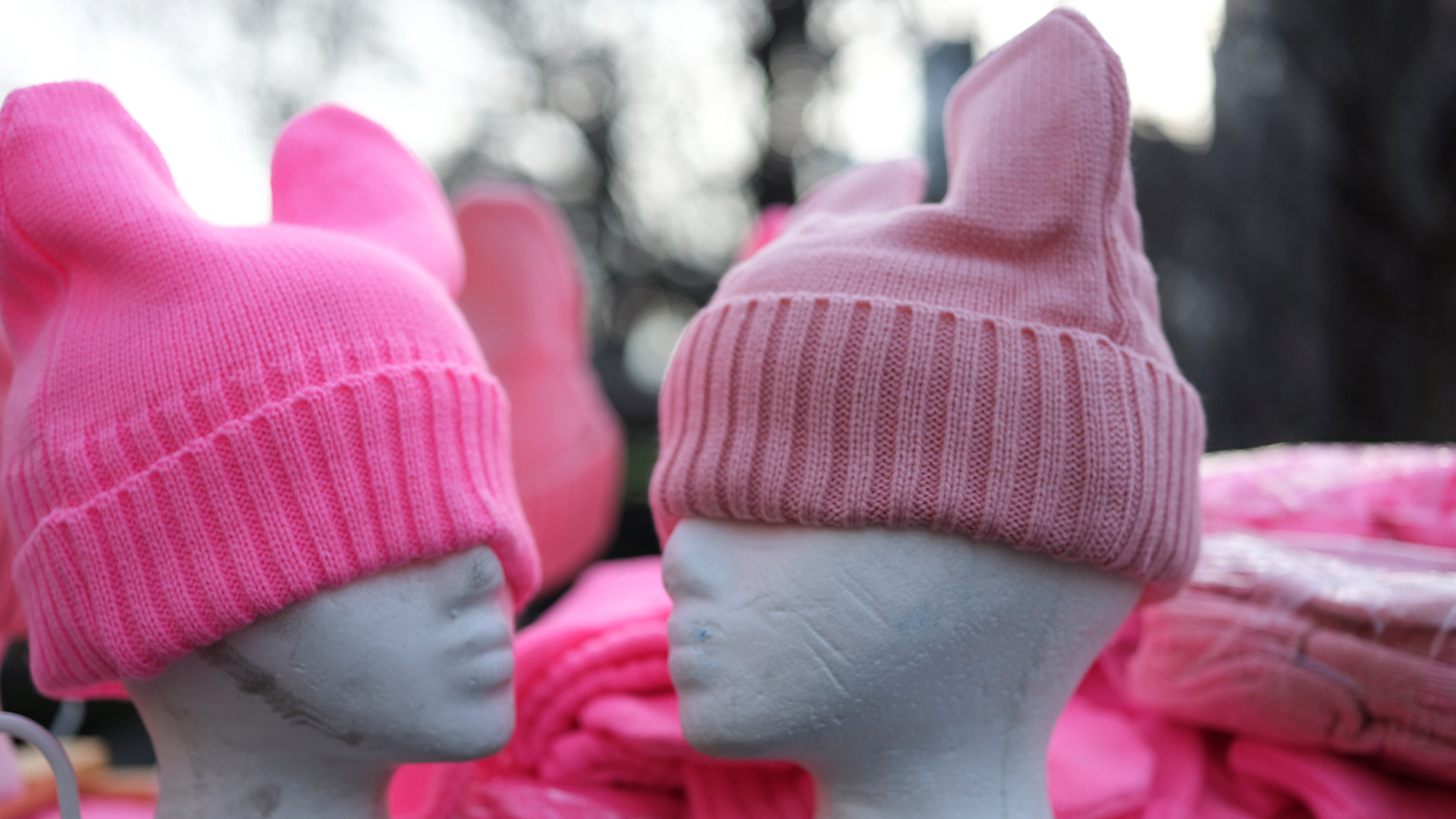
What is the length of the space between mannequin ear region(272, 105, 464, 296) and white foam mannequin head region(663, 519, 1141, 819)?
542mm

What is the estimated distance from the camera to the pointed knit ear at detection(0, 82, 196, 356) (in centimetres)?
97

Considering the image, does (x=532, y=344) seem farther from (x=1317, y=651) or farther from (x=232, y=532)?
(x=1317, y=651)

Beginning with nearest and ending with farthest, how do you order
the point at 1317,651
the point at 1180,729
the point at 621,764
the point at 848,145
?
the point at 1317,651 < the point at 621,764 < the point at 1180,729 < the point at 848,145

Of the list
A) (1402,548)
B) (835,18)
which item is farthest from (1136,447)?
(835,18)

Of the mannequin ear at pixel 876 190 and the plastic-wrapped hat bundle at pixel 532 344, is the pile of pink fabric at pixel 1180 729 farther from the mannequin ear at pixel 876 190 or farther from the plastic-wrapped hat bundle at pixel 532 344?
the plastic-wrapped hat bundle at pixel 532 344

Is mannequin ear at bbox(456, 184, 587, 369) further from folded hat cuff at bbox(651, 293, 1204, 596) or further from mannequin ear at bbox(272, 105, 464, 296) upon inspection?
folded hat cuff at bbox(651, 293, 1204, 596)

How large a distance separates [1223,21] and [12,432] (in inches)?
160

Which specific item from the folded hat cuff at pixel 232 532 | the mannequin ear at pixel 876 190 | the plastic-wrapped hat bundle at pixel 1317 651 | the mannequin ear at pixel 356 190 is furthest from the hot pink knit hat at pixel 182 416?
the plastic-wrapped hat bundle at pixel 1317 651

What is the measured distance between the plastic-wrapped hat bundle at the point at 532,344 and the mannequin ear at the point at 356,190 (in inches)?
31.2

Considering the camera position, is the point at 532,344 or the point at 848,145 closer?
the point at 532,344

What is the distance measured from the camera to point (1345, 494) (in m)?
1.51

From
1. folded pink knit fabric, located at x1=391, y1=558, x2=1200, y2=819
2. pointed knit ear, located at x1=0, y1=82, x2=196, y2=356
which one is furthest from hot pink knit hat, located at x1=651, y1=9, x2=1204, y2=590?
pointed knit ear, located at x1=0, y1=82, x2=196, y2=356

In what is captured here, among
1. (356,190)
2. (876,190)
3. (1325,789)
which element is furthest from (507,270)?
(1325,789)

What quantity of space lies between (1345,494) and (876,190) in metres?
0.92
